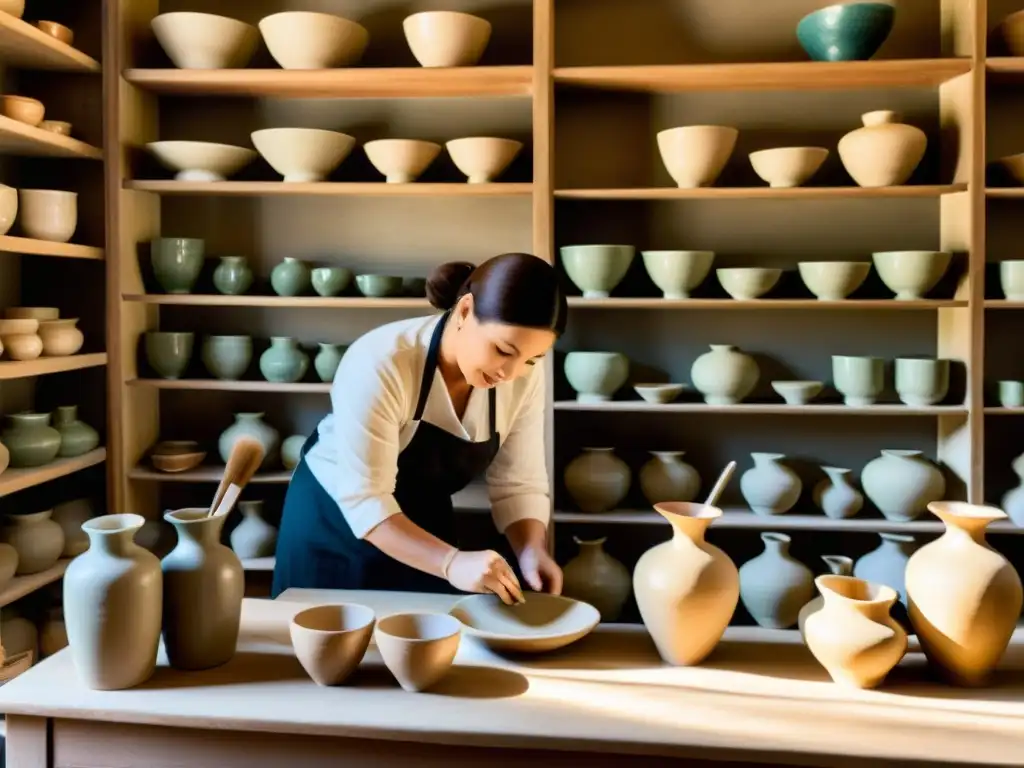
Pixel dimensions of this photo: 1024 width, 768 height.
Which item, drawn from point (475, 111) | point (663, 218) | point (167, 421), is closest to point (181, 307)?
point (167, 421)

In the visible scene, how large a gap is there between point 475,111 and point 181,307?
1.28m

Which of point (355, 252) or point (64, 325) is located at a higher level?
point (355, 252)

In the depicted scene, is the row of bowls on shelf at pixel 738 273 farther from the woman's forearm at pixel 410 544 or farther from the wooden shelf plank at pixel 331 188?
the woman's forearm at pixel 410 544

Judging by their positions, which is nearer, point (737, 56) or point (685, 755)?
point (685, 755)

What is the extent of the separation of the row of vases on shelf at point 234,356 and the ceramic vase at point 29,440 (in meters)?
0.42

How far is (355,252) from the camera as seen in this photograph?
10.6 ft

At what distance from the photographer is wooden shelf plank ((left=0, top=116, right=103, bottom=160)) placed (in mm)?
2520

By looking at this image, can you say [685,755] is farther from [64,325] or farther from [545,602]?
[64,325]

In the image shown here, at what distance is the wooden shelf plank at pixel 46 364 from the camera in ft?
8.07

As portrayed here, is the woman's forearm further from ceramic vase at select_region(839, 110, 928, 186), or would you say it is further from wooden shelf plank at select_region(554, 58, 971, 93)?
ceramic vase at select_region(839, 110, 928, 186)

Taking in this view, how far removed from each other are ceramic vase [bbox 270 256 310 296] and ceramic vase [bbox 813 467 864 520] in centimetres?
185

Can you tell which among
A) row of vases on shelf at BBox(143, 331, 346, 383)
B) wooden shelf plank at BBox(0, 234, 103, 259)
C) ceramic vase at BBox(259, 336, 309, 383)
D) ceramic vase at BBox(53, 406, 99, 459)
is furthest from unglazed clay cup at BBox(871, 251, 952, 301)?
ceramic vase at BBox(53, 406, 99, 459)

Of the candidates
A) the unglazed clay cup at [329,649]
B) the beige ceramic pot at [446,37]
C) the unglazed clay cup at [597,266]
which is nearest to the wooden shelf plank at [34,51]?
the beige ceramic pot at [446,37]

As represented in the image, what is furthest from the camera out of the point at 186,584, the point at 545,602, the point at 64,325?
the point at 64,325
